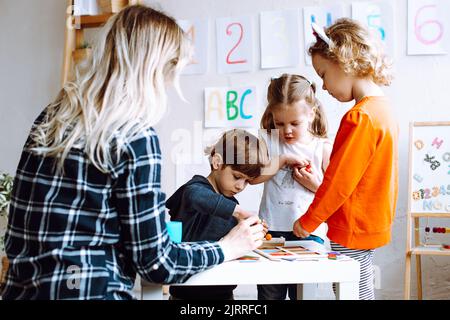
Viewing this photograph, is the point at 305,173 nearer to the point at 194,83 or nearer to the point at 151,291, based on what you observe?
the point at 151,291

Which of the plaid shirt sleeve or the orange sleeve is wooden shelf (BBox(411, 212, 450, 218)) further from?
the plaid shirt sleeve

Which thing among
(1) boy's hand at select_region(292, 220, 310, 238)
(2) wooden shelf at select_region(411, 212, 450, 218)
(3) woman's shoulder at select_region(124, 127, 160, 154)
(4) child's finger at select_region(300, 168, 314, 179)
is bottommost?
(2) wooden shelf at select_region(411, 212, 450, 218)

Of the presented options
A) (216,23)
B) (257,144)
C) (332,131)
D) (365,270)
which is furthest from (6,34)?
(365,270)

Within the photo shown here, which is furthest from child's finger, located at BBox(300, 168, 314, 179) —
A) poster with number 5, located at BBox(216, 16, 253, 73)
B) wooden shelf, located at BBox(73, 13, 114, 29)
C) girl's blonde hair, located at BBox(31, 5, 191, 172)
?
wooden shelf, located at BBox(73, 13, 114, 29)

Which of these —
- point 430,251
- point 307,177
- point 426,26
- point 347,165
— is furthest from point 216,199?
point 426,26

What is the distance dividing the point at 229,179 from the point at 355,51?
1.32ft

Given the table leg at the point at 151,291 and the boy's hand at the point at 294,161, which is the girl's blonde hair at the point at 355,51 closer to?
the boy's hand at the point at 294,161

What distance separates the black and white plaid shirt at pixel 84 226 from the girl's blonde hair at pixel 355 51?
2.16 feet

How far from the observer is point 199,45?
7.57 feet

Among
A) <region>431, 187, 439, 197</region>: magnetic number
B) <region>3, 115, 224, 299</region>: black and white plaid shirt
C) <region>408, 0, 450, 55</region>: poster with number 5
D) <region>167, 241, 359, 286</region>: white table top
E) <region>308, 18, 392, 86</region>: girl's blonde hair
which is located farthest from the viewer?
<region>408, 0, 450, 55</region>: poster with number 5

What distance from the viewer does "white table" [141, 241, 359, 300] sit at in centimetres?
83

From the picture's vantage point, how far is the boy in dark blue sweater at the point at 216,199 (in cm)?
114

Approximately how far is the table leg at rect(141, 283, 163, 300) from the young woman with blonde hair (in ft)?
0.22
